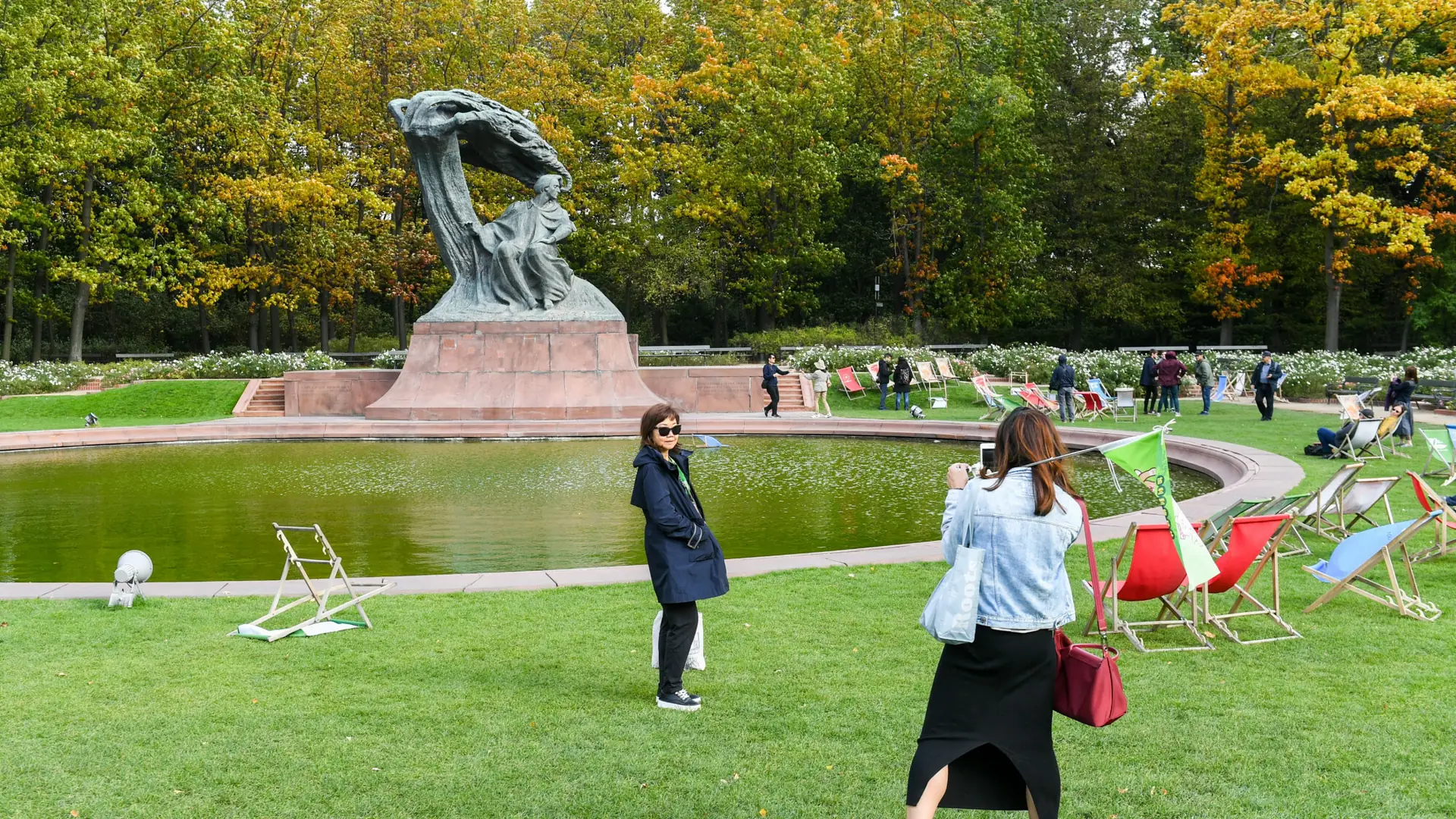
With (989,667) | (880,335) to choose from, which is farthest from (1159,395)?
(989,667)

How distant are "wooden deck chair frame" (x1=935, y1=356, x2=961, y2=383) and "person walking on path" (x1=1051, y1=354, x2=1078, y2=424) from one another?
530 cm

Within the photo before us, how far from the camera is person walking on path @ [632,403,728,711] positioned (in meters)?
5.33

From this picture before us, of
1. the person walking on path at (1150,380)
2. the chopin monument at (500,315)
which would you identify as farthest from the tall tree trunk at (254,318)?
the person walking on path at (1150,380)

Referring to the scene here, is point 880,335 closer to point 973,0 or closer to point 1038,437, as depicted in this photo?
point 973,0

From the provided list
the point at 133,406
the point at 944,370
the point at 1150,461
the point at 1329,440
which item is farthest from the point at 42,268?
the point at 1150,461

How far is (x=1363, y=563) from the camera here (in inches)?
272

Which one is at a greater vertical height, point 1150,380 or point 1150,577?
point 1150,380

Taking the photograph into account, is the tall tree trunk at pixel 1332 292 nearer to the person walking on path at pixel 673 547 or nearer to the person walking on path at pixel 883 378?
the person walking on path at pixel 883 378

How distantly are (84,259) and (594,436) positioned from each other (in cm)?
2193

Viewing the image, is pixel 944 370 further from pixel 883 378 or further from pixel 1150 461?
pixel 1150 461

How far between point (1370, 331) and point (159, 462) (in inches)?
1640

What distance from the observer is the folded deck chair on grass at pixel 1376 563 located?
689cm

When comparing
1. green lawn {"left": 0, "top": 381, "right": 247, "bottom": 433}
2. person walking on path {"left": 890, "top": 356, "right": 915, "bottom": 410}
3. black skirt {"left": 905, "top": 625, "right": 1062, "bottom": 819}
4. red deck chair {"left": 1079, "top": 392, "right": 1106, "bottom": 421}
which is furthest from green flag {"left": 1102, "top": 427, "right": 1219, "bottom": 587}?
green lawn {"left": 0, "top": 381, "right": 247, "bottom": 433}

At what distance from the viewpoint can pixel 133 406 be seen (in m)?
26.1
